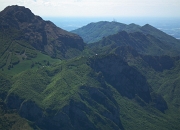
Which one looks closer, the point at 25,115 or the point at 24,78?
the point at 25,115

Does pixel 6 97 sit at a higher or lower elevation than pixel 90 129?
higher

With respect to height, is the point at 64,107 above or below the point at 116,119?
above

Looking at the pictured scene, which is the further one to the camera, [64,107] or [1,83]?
[1,83]

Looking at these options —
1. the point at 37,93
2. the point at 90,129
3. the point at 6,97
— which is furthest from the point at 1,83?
the point at 90,129

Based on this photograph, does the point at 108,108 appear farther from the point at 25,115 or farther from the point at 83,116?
the point at 25,115

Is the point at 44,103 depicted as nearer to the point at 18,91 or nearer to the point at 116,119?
the point at 18,91

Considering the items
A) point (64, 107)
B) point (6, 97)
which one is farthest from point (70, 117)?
point (6, 97)

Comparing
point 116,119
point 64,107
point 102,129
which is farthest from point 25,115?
point 116,119
